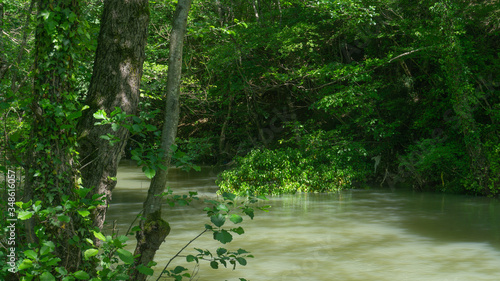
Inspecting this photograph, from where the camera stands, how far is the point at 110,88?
406 centimetres

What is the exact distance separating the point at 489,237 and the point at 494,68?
21.5ft

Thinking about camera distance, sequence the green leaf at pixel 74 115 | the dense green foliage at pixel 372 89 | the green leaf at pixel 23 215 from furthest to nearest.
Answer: the dense green foliage at pixel 372 89, the green leaf at pixel 74 115, the green leaf at pixel 23 215

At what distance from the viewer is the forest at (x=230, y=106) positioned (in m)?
3.54

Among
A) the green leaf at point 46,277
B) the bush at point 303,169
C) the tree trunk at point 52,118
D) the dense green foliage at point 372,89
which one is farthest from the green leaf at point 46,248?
the bush at point 303,169

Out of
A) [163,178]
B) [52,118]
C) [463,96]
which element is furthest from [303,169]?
[52,118]

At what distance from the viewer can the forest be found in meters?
3.54

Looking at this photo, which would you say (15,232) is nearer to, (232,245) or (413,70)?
(232,245)

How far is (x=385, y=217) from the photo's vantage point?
12203 millimetres

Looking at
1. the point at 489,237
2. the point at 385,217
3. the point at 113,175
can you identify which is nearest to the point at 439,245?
the point at 489,237

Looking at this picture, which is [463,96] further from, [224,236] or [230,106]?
[224,236]

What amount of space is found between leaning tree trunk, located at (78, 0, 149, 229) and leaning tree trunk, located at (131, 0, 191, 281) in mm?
371

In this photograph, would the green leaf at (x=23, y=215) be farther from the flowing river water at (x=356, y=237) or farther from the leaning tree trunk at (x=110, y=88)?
the flowing river water at (x=356, y=237)

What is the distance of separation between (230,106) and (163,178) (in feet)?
58.2

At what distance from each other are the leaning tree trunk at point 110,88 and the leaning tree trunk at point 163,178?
0.37 m
